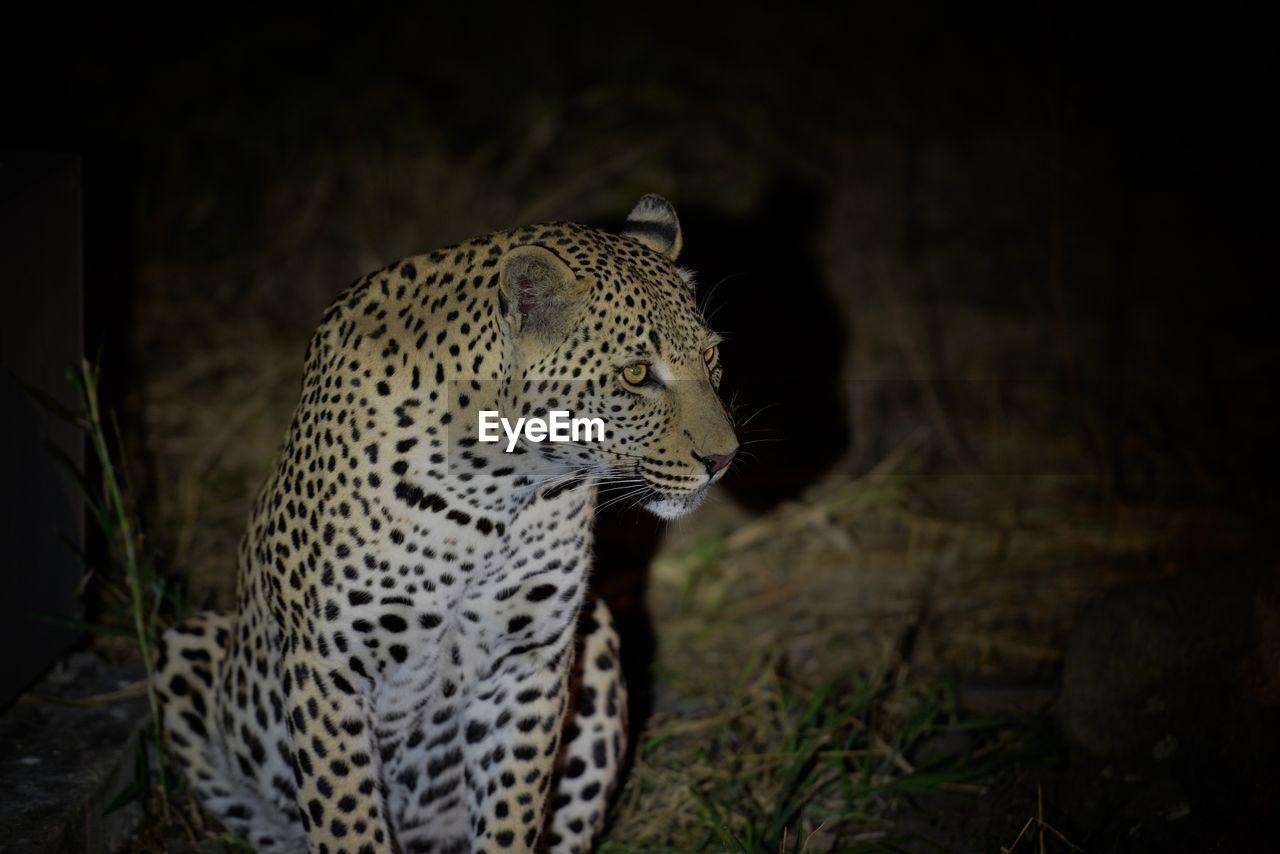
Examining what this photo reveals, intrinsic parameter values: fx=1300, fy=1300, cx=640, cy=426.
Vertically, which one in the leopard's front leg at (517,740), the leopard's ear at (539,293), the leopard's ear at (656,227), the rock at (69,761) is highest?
the leopard's ear at (656,227)

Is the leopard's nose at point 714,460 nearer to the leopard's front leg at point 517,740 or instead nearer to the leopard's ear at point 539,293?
the leopard's ear at point 539,293

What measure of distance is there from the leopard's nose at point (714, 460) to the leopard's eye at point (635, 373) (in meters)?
0.24

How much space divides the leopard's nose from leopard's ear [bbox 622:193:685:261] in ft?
2.32

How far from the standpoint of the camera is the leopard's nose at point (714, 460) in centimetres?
344

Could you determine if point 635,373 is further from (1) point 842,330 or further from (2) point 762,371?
A: (1) point 842,330

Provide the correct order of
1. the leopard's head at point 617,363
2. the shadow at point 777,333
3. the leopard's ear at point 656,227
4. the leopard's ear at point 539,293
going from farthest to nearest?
the shadow at point 777,333, the leopard's ear at point 656,227, the leopard's head at point 617,363, the leopard's ear at point 539,293

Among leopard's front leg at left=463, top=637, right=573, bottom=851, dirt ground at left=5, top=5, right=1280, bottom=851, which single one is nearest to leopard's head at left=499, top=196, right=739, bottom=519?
leopard's front leg at left=463, top=637, right=573, bottom=851

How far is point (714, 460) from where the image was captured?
11.3 feet

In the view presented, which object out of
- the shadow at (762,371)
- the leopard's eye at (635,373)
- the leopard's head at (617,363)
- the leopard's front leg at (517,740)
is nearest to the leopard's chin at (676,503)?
the leopard's head at (617,363)

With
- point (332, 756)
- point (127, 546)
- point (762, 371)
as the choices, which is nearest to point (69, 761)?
point (127, 546)

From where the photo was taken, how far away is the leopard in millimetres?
3359

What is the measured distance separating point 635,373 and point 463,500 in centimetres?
56

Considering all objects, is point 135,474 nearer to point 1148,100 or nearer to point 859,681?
point 859,681

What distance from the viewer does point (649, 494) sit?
3.62 meters
